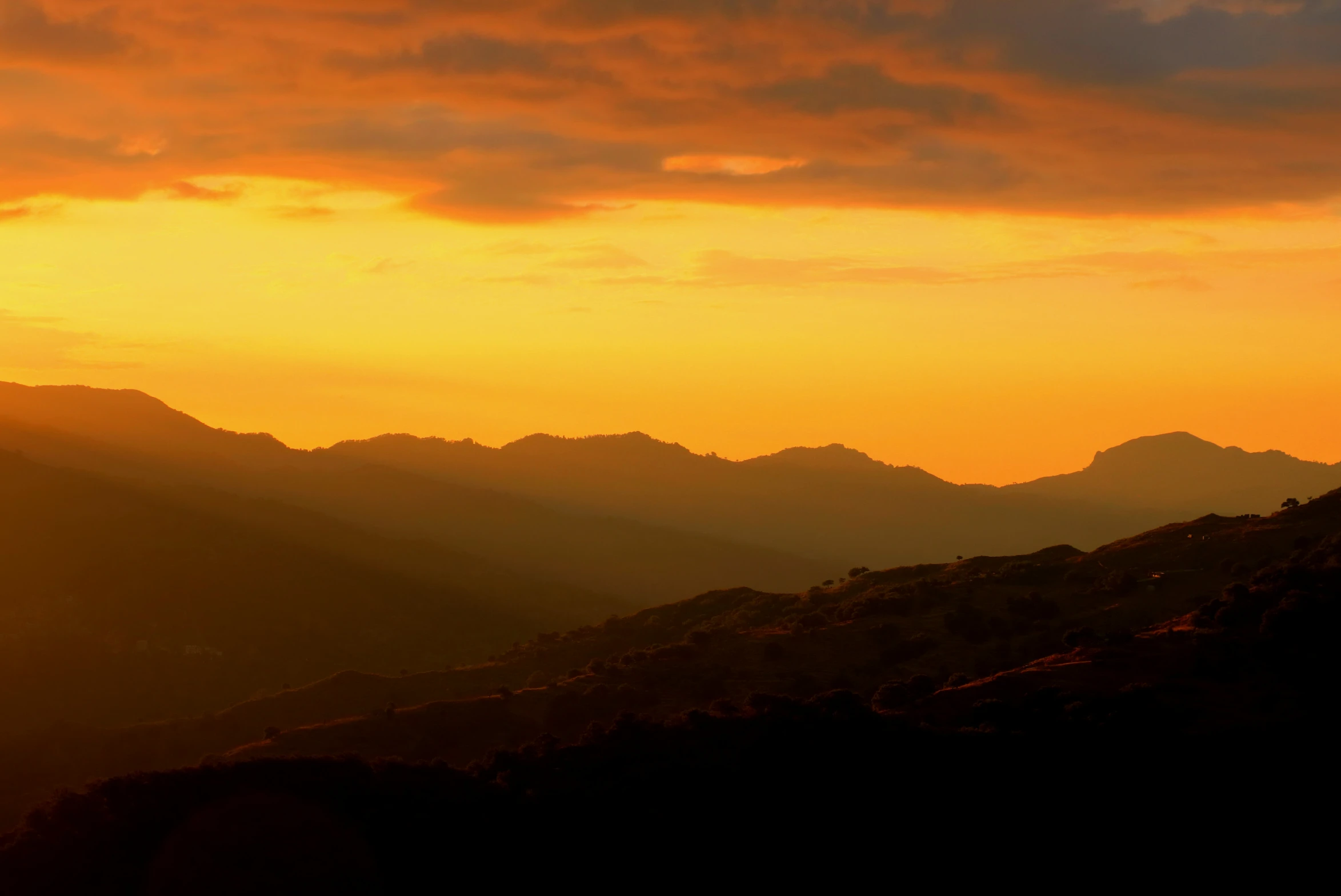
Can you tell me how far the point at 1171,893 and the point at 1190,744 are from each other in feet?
32.1

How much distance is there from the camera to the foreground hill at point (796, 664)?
7656 cm

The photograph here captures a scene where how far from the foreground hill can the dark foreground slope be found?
580cm

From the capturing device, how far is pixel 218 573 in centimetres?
16762

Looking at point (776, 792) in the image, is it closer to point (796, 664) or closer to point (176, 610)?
point (796, 664)

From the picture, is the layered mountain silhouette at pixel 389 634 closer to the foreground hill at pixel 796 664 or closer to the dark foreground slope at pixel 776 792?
the foreground hill at pixel 796 664

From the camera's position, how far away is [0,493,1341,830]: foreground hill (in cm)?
7656

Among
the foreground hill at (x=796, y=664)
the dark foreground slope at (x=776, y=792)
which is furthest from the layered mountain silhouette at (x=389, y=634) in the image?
the dark foreground slope at (x=776, y=792)

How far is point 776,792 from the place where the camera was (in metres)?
50.8

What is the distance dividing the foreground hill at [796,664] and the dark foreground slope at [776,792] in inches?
228

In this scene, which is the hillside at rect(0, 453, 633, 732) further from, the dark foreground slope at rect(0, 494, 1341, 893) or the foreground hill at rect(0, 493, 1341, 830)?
the dark foreground slope at rect(0, 494, 1341, 893)

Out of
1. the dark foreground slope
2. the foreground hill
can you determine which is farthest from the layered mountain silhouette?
the dark foreground slope

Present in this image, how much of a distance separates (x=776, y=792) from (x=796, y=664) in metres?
36.0

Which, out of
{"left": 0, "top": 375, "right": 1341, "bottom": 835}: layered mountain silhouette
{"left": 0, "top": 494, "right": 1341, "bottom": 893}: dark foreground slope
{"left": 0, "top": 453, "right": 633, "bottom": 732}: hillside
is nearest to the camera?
{"left": 0, "top": 494, "right": 1341, "bottom": 893}: dark foreground slope

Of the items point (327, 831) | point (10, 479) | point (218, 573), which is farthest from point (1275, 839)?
point (10, 479)
